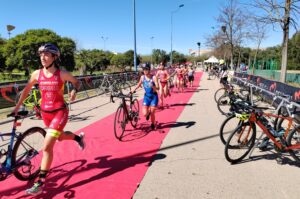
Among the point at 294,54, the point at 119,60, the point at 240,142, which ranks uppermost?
the point at 294,54

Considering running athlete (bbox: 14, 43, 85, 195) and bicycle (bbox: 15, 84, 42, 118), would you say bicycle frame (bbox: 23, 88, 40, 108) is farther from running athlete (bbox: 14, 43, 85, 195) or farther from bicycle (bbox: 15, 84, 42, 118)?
running athlete (bbox: 14, 43, 85, 195)

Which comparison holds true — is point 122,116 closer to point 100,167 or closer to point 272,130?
point 100,167

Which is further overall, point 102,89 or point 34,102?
point 102,89

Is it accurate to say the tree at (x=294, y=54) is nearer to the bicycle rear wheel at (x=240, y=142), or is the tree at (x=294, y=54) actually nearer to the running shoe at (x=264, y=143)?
the running shoe at (x=264, y=143)

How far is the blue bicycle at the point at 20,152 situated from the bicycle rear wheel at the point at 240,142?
10.2ft

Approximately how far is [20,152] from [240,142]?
11.9ft

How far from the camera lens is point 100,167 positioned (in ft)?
16.4

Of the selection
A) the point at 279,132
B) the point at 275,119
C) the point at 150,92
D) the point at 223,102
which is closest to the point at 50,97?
the point at 150,92

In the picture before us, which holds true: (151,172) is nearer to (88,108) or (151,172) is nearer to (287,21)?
(88,108)

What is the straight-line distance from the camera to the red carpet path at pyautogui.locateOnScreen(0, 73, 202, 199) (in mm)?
4090

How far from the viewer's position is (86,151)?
5.83 metres

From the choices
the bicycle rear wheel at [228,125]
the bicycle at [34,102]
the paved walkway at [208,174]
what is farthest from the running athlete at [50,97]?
the bicycle at [34,102]

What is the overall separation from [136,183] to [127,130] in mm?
3205

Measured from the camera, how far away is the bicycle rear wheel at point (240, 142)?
510 cm
